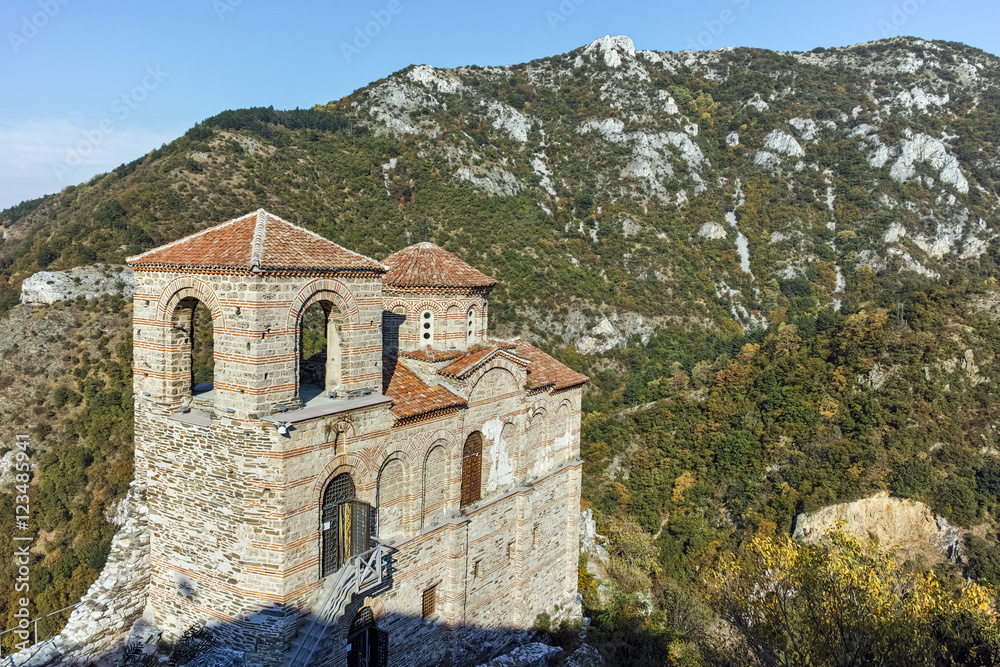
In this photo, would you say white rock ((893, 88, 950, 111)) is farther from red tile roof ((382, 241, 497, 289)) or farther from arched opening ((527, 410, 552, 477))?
red tile roof ((382, 241, 497, 289))

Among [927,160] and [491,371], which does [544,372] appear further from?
[927,160]

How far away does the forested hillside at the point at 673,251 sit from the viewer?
28.7 meters

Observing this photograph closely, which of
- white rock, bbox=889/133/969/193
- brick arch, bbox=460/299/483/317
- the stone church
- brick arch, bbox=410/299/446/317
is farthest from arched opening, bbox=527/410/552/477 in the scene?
white rock, bbox=889/133/969/193

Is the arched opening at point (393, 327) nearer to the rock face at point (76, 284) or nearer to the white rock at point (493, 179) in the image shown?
the rock face at point (76, 284)

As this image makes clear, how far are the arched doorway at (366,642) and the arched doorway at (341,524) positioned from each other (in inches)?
66.1

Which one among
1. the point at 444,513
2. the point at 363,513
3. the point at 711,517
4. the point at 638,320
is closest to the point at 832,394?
the point at 711,517

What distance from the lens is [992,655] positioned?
1085 centimetres

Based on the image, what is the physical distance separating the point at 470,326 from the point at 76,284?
28.3m

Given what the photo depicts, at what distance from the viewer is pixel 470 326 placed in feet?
61.5

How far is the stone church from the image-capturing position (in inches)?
439

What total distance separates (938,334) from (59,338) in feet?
169

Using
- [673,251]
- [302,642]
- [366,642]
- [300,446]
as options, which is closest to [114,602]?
[302,642]

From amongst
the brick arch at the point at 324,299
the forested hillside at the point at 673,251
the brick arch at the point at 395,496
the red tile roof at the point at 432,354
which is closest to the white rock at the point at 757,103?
the forested hillside at the point at 673,251

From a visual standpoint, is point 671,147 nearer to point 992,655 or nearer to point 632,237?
point 632,237
